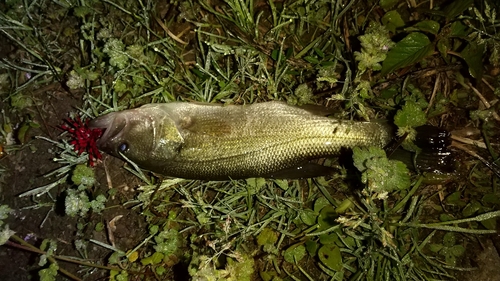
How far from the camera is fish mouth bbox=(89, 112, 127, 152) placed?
3150mm

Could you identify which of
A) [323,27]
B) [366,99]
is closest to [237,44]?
[323,27]

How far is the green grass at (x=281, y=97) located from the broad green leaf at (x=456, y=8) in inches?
0.6

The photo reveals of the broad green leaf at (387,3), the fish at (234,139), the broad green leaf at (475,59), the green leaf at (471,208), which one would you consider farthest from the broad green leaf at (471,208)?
the broad green leaf at (387,3)

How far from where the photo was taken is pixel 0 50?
3.88 m

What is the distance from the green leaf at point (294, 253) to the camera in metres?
3.37

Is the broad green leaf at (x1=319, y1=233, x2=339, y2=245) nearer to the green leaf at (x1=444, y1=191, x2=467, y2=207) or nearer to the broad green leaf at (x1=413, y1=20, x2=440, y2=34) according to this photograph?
the green leaf at (x1=444, y1=191, x2=467, y2=207)

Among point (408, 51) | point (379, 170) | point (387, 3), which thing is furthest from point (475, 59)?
point (379, 170)

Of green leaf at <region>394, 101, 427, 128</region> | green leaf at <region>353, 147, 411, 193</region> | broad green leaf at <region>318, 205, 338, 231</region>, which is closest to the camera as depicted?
green leaf at <region>353, 147, 411, 193</region>

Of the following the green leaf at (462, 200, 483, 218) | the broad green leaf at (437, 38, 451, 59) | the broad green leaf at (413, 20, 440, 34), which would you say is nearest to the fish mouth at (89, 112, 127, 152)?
the broad green leaf at (413, 20, 440, 34)

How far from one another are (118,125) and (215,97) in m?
0.86

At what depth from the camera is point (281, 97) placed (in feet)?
11.3

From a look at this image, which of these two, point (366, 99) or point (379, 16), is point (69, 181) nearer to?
point (366, 99)

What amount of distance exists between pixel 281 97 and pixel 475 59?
5.29 ft

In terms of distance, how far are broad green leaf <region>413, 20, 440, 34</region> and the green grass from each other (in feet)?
0.05
